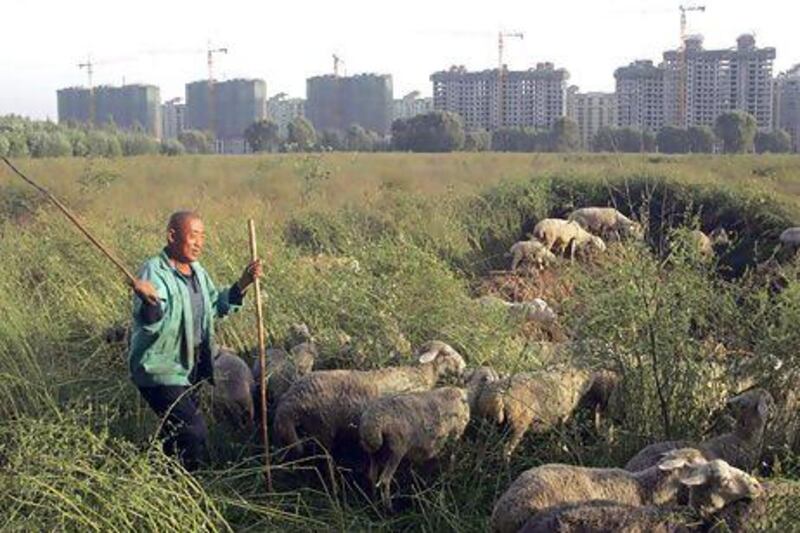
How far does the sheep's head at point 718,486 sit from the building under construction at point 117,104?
6486cm

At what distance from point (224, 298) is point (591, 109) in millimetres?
49519

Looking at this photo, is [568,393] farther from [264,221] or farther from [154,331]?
[264,221]

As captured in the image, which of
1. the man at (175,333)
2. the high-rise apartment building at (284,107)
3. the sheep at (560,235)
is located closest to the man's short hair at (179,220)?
the man at (175,333)

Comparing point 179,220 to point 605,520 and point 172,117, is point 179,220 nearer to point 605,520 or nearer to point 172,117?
point 605,520

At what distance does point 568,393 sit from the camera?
6.28 meters

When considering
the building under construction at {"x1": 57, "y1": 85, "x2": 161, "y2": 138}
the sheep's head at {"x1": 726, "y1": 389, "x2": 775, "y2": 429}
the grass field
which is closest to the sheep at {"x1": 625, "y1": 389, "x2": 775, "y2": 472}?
the sheep's head at {"x1": 726, "y1": 389, "x2": 775, "y2": 429}

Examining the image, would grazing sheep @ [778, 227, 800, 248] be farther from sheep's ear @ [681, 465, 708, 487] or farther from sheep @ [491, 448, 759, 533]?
sheep's ear @ [681, 465, 708, 487]

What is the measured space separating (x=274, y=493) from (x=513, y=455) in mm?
1331

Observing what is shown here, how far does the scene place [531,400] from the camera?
6133 millimetres

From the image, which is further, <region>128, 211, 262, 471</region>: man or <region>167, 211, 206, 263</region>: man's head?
<region>167, 211, 206, 263</region>: man's head

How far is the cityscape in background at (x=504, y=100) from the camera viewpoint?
48.4 meters

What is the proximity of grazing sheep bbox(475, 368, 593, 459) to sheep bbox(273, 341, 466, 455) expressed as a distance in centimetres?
51

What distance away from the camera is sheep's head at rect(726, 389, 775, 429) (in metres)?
5.44

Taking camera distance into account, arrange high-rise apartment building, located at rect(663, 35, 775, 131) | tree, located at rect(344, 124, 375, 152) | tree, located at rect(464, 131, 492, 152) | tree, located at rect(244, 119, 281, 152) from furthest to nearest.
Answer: high-rise apartment building, located at rect(663, 35, 775, 131), tree, located at rect(344, 124, 375, 152), tree, located at rect(244, 119, 281, 152), tree, located at rect(464, 131, 492, 152)
